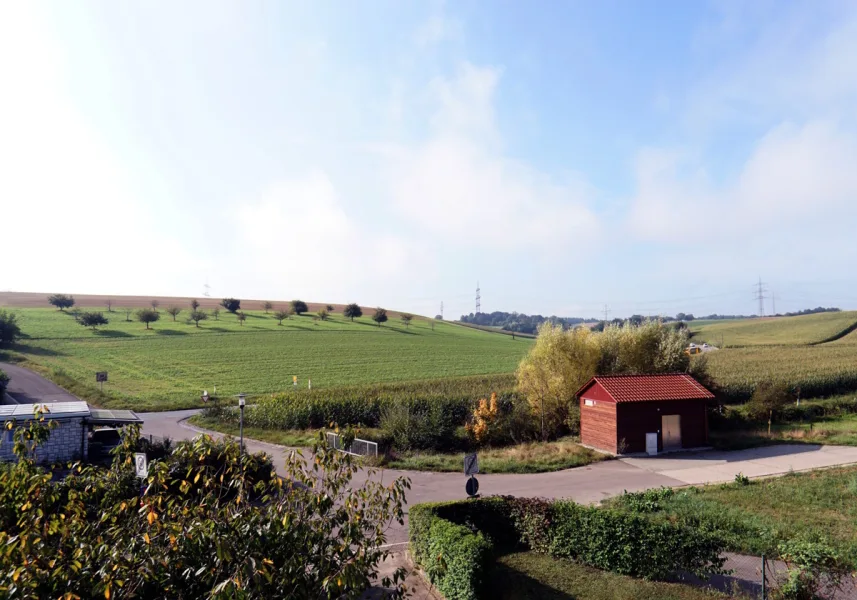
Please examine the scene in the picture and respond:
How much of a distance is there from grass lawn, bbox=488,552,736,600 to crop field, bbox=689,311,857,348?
72384mm

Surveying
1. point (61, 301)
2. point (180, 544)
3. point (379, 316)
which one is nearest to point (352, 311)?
point (379, 316)

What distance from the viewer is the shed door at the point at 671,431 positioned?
2639 centimetres

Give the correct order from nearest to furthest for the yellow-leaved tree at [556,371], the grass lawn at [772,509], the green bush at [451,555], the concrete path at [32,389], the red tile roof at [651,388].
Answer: the green bush at [451,555] < the grass lawn at [772,509] < the red tile roof at [651,388] < the yellow-leaved tree at [556,371] < the concrete path at [32,389]

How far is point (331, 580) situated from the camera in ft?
13.7

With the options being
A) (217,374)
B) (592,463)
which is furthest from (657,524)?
(217,374)

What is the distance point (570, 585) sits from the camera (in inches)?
437

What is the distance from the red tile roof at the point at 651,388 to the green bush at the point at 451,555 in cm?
1555

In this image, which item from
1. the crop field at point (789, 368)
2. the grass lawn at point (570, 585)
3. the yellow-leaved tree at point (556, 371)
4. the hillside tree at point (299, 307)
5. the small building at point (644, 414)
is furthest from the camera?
the hillside tree at point (299, 307)

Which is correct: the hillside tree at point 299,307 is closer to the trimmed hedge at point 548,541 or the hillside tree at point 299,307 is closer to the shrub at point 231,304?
the shrub at point 231,304

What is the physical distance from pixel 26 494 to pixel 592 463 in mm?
22499

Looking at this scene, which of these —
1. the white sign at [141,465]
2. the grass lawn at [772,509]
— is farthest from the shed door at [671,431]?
the white sign at [141,465]

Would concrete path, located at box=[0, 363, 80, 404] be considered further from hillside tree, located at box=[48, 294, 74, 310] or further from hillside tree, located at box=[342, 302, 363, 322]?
hillside tree, located at box=[342, 302, 363, 322]

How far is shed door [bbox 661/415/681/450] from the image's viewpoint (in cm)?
2639

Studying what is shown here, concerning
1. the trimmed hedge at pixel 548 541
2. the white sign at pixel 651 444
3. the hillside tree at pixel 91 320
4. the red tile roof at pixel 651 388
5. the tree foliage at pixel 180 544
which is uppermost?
the tree foliage at pixel 180 544
